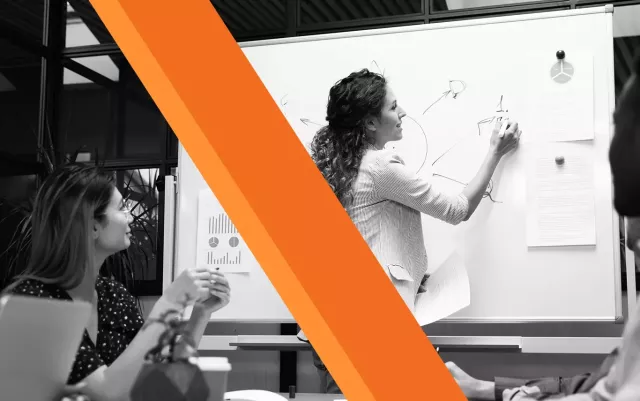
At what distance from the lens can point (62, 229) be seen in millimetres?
1112

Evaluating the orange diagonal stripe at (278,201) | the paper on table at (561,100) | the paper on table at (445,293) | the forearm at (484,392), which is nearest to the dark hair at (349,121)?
the paper on table at (445,293)

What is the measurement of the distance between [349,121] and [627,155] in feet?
7.49

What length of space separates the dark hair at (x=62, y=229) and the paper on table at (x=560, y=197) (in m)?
2.06

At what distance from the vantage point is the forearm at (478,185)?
2.73 m

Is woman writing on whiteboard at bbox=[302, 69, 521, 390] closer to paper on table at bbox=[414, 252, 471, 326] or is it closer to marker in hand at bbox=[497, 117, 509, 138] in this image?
paper on table at bbox=[414, 252, 471, 326]

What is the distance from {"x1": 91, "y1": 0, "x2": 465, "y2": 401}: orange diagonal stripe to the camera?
297mm

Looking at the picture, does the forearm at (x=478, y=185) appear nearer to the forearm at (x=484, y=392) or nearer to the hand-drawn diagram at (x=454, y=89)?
the hand-drawn diagram at (x=454, y=89)

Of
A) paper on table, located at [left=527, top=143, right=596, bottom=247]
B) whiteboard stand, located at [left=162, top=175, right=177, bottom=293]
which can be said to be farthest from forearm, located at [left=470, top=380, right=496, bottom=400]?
whiteboard stand, located at [left=162, top=175, right=177, bottom=293]

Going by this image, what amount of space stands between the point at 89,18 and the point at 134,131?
2.69ft

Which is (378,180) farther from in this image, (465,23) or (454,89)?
(465,23)

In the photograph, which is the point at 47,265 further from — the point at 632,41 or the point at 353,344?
the point at 632,41

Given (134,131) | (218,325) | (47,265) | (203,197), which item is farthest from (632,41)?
(47,265)

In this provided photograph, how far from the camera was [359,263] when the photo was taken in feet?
1.02

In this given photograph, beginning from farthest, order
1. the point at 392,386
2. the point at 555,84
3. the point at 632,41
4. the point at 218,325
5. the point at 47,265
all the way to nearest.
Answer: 1. the point at 218,325
2. the point at 632,41
3. the point at 555,84
4. the point at 47,265
5. the point at 392,386
